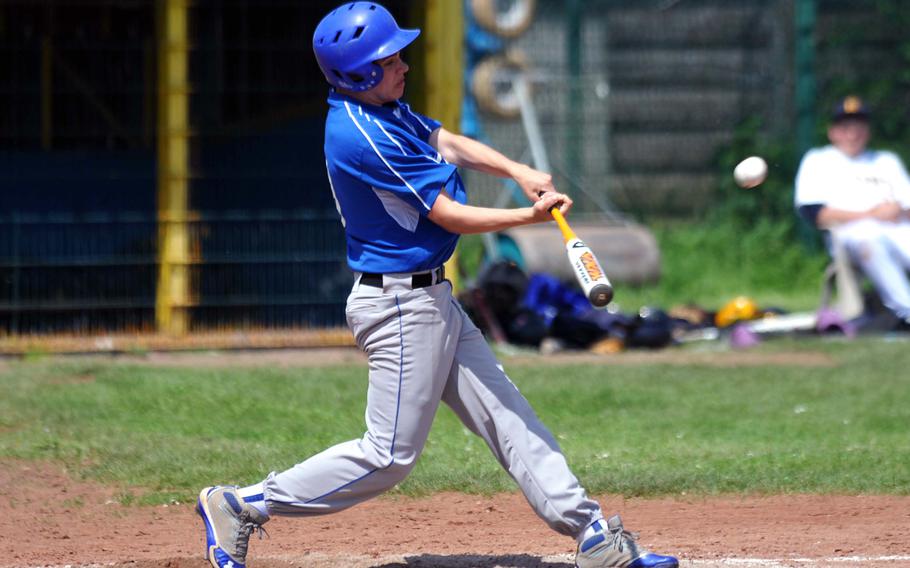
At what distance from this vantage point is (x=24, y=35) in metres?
10.3

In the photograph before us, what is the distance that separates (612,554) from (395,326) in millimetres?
982

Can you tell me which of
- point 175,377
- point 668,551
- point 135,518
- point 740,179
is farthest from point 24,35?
point 668,551

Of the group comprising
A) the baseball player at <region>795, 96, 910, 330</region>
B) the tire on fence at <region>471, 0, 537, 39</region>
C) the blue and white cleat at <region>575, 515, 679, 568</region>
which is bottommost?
the blue and white cleat at <region>575, 515, 679, 568</region>

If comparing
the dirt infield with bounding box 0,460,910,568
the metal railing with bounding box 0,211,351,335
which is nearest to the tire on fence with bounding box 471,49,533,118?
the metal railing with bounding box 0,211,351,335

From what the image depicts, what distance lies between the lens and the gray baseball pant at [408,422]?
14.5ft

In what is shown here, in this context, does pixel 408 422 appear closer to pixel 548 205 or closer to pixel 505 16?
pixel 548 205

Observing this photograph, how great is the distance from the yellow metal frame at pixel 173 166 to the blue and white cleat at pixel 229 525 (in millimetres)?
5450

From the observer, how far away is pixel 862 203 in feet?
34.7

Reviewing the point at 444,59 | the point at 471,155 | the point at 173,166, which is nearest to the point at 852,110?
the point at 444,59

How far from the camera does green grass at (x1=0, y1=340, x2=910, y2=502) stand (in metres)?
6.24

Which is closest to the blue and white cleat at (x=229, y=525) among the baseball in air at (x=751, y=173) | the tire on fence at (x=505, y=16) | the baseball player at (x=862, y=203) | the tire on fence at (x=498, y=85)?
the baseball in air at (x=751, y=173)

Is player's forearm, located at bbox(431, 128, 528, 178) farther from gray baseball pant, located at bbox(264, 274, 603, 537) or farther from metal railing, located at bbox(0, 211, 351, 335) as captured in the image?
metal railing, located at bbox(0, 211, 351, 335)

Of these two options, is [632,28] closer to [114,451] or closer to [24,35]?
[24,35]

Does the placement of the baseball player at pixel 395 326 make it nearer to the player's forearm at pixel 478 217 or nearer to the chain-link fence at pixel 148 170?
the player's forearm at pixel 478 217
